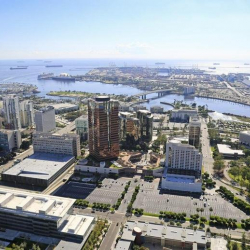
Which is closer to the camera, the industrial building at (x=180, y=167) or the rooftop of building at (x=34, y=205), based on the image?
the rooftop of building at (x=34, y=205)

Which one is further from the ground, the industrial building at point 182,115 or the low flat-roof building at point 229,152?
the industrial building at point 182,115

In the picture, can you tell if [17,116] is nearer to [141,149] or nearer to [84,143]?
[84,143]

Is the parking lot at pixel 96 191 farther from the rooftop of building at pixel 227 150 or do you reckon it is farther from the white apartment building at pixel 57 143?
the rooftop of building at pixel 227 150

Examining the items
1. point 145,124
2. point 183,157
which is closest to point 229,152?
point 183,157

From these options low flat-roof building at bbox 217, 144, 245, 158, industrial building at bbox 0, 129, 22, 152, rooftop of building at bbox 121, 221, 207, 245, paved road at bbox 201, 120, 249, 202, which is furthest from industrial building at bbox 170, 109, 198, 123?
rooftop of building at bbox 121, 221, 207, 245

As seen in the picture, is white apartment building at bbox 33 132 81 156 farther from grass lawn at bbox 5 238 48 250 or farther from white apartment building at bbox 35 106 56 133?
grass lawn at bbox 5 238 48 250

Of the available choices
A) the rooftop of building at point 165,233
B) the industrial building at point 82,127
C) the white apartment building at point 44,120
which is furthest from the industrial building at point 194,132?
the white apartment building at point 44,120
